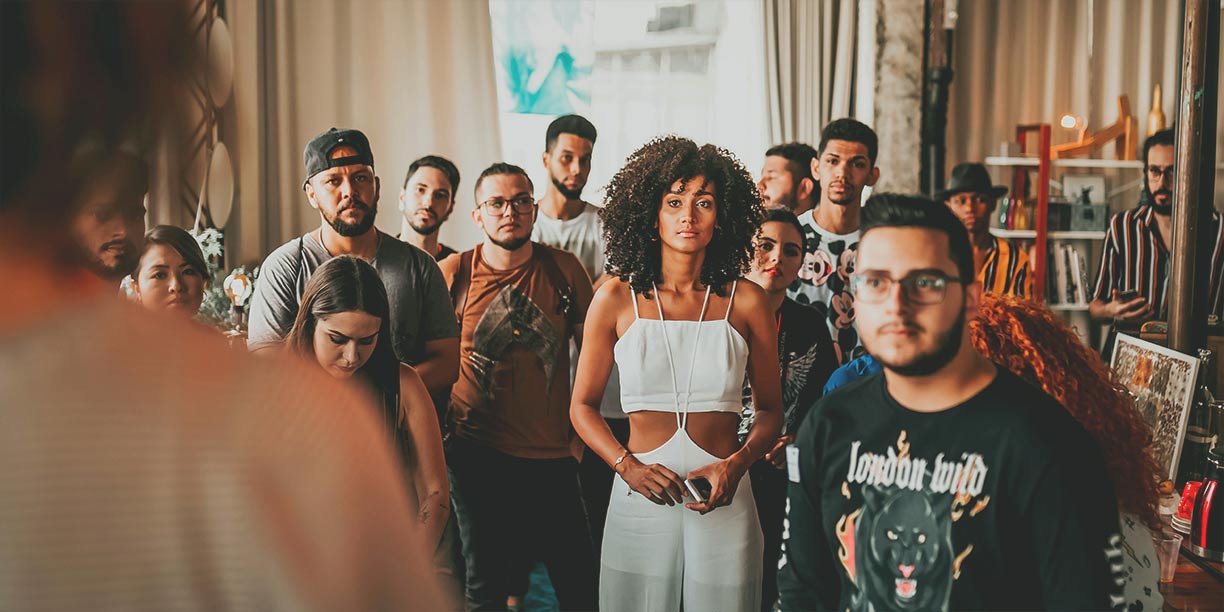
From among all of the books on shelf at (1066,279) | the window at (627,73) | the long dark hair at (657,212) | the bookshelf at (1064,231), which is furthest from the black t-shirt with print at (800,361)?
the books on shelf at (1066,279)

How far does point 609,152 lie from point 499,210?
2.91m

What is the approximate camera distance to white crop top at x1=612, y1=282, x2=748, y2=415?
2246 millimetres

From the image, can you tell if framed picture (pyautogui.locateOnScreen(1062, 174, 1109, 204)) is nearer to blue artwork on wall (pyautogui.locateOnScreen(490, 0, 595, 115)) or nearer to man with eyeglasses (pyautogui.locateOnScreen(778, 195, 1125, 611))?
blue artwork on wall (pyautogui.locateOnScreen(490, 0, 595, 115))

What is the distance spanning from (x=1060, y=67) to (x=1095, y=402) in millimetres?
5581

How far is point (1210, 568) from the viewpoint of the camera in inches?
82.4

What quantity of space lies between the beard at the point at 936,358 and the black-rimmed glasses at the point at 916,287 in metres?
0.04

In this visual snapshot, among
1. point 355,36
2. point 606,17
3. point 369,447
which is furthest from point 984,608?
point 606,17

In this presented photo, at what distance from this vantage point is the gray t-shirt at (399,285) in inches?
106

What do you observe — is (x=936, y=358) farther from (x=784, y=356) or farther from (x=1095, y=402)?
(x=784, y=356)

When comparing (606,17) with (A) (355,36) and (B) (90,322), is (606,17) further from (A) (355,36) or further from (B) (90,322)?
(B) (90,322)

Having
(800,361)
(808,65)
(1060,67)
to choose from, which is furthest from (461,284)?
(1060,67)

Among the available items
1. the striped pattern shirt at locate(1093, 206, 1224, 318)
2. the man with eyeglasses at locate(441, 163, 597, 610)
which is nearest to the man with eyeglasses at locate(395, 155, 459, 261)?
the man with eyeglasses at locate(441, 163, 597, 610)

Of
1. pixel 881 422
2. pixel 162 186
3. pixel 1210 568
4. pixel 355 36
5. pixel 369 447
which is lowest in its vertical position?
pixel 1210 568

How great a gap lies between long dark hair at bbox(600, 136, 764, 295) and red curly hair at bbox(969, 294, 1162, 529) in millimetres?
794
